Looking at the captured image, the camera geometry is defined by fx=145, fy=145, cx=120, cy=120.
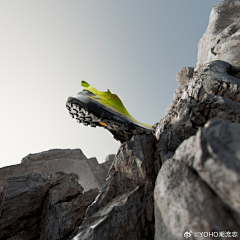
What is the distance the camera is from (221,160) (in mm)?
1005

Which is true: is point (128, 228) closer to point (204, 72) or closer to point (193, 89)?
point (193, 89)

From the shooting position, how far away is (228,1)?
10688 millimetres

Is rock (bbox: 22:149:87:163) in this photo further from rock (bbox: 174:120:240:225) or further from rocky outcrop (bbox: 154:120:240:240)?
rock (bbox: 174:120:240:225)

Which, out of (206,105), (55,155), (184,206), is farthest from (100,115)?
(55,155)

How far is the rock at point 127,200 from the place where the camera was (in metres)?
2.12

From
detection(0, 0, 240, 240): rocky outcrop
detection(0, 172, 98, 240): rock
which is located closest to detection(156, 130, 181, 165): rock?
detection(0, 0, 240, 240): rocky outcrop

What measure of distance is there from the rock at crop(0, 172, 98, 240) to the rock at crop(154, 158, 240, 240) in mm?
3106

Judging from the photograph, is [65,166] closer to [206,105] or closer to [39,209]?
[39,209]

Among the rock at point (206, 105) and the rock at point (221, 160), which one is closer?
the rock at point (221, 160)

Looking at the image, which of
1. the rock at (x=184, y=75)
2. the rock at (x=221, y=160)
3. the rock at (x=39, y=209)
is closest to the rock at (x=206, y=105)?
the rock at (x=221, y=160)

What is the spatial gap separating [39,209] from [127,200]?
10.1 feet

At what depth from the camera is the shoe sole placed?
4.50 metres

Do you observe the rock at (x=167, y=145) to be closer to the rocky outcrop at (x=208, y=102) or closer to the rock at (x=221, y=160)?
the rocky outcrop at (x=208, y=102)

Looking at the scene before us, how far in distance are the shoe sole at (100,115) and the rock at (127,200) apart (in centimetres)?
112
